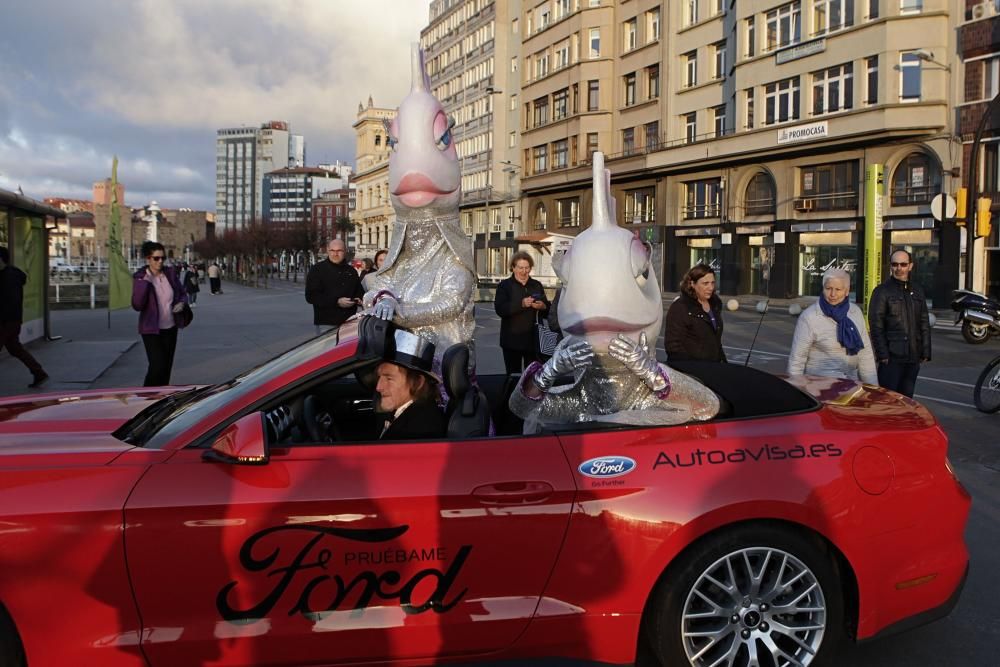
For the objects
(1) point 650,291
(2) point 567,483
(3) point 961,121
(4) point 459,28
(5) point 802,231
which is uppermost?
(4) point 459,28

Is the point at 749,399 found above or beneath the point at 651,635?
above

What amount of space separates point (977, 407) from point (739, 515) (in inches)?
307

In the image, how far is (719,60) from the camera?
131 ft

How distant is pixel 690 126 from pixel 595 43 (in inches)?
403

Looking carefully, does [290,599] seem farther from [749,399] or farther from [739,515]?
[749,399]

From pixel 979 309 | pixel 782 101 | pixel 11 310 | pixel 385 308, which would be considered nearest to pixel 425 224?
pixel 385 308

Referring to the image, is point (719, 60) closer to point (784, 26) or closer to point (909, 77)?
point (784, 26)

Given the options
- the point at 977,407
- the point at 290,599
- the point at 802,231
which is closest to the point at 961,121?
the point at 802,231

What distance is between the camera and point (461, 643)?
2.93 m

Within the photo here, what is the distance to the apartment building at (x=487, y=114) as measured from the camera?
190 feet

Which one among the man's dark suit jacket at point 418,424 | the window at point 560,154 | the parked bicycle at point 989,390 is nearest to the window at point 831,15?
the window at point 560,154

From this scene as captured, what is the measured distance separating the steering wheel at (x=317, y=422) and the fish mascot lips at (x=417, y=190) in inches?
66.6

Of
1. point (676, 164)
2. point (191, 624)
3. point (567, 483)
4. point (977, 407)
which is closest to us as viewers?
point (191, 624)

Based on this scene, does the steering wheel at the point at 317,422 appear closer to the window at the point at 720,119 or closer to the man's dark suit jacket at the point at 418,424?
the man's dark suit jacket at the point at 418,424
